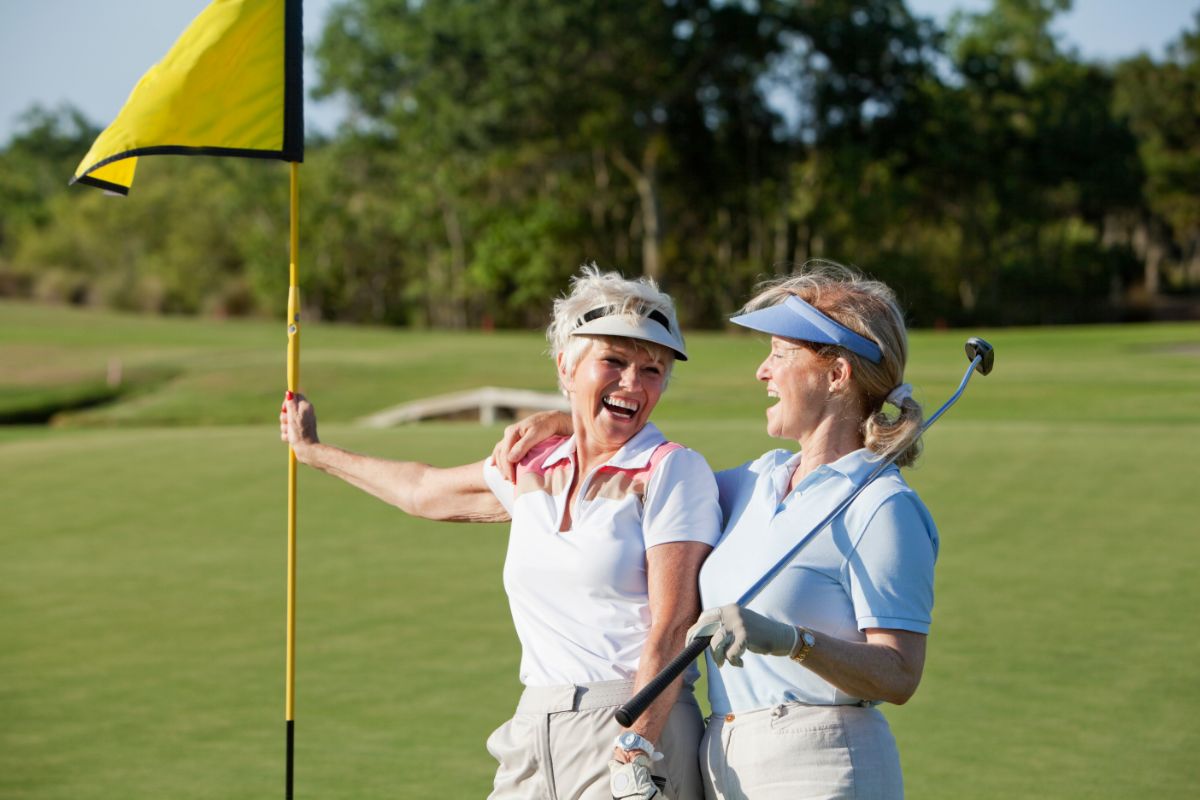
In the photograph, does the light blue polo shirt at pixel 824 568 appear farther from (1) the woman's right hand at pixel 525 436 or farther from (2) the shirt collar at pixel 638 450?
(1) the woman's right hand at pixel 525 436

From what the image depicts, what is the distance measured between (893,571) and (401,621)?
522cm

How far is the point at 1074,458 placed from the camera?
38.0ft

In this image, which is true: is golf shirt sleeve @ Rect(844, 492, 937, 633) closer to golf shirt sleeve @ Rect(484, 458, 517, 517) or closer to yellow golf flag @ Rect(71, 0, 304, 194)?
golf shirt sleeve @ Rect(484, 458, 517, 517)

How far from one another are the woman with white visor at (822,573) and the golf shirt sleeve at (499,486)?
1.79 feet

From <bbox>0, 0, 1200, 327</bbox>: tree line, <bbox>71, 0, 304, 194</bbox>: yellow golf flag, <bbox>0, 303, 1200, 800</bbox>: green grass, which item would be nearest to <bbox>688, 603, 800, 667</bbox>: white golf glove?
<bbox>71, 0, 304, 194</bbox>: yellow golf flag

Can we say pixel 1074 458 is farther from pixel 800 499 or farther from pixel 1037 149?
pixel 1037 149

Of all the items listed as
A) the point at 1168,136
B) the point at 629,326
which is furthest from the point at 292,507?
the point at 1168,136

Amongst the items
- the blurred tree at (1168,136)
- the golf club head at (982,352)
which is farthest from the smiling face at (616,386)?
the blurred tree at (1168,136)

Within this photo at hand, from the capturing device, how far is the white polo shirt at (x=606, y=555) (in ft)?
9.39

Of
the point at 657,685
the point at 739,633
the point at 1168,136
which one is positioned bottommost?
the point at 657,685

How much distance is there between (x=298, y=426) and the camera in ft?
13.2

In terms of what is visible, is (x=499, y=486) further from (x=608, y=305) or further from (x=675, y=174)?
(x=675, y=174)

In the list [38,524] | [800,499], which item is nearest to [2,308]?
[38,524]

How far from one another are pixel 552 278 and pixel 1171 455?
3930 cm
